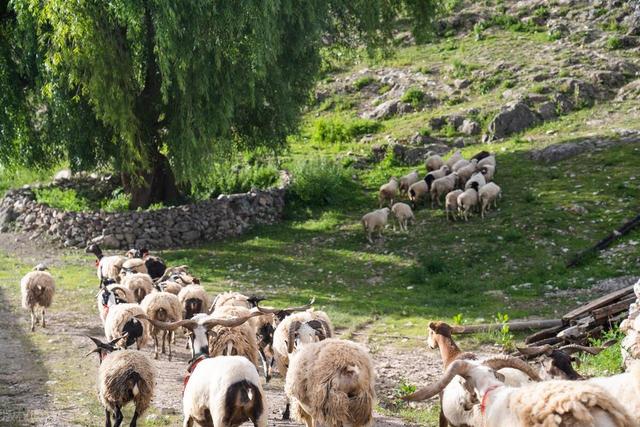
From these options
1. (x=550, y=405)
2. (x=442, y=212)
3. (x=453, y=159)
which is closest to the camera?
(x=550, y=405)

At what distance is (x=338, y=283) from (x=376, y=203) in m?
5.84

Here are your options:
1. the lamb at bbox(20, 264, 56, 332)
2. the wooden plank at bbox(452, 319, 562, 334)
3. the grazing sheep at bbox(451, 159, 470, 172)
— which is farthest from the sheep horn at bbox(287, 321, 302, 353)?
the grazing sheep at bbox(451, 159, 470, 172)

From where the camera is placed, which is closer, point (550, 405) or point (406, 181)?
point (550, 405)

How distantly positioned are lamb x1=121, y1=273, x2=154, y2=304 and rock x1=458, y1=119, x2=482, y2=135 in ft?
49.8

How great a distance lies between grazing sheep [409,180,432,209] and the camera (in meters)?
22.2

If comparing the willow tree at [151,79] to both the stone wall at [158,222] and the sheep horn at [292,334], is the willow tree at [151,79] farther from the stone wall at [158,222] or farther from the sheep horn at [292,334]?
the sheep horn at [292,334]

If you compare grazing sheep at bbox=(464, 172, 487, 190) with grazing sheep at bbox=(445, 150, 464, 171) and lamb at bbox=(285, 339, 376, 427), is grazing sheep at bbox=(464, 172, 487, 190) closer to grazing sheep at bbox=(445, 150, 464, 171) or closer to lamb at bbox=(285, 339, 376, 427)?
grazing sheep at bbox=(445, 150, 464, 171)

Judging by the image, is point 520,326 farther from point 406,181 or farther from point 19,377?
point 406,181

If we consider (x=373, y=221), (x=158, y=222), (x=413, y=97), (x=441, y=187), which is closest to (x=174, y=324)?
(x=373, y=221)

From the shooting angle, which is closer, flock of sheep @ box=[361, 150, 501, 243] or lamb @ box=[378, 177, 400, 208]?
flock of sheep @ box=[361, 150, 501, 243]

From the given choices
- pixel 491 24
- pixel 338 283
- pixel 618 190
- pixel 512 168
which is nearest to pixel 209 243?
pixel 338 283

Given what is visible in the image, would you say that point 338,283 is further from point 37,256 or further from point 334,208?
point 37,256

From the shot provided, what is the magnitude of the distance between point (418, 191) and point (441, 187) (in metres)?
0.67

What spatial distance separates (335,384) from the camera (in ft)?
26.7
